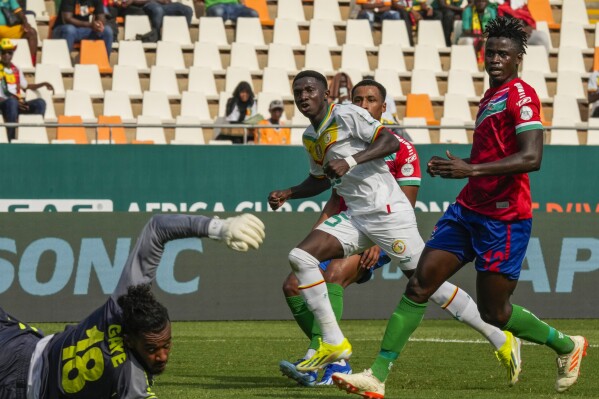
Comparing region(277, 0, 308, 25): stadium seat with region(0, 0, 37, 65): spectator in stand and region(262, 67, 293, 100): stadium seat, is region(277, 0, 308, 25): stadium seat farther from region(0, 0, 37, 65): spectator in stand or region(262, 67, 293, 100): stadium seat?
region(0, 0, 37, 65): spectator in stand

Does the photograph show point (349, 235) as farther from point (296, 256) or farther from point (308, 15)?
point (308, 15)

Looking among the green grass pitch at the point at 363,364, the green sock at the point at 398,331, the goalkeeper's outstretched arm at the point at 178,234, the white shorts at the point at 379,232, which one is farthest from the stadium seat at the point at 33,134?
the goalkeeper's outstretched arm at the point at 178,234

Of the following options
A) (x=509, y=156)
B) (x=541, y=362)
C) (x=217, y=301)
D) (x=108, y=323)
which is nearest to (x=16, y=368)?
(x=108, y=323)

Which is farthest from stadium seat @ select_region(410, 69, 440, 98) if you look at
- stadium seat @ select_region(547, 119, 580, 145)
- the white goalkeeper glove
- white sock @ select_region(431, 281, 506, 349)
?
the white goalkeeper glove

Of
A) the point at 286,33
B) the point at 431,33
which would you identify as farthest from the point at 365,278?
the point at 431,33

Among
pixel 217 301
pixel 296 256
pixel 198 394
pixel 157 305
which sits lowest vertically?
pixel 217 301

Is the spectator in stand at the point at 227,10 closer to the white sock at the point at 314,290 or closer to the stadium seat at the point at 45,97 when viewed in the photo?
the stadium seat at the point at 45,97

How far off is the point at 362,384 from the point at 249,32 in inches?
542

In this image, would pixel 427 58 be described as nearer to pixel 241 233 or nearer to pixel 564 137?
pixel 564 137

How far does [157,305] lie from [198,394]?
292cm

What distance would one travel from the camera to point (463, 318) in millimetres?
9242

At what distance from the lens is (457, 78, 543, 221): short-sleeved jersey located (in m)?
7.99

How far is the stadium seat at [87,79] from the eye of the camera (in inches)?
766

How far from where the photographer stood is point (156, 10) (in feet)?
67.2
